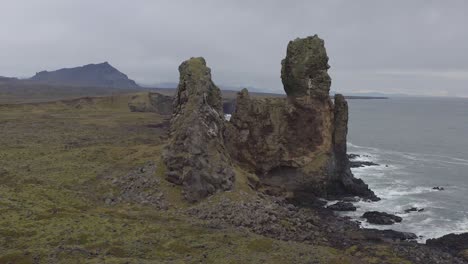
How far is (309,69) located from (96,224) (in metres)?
54.9

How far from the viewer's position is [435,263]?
176ft

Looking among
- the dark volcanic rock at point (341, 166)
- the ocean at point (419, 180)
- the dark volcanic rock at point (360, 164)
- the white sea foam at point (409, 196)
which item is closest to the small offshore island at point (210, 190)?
the dark volcanic rock at point (341, 166)

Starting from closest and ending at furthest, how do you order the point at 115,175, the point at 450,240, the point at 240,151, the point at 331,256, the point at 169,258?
1. the point at 169,258
2. the point at 331,256
3. the point at 450,240
4. the point at 115,175
5. the point at 240,151

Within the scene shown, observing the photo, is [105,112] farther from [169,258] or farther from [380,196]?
[169,258]

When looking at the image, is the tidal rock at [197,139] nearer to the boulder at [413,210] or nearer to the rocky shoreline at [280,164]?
the rocky shoreline at [280,164]

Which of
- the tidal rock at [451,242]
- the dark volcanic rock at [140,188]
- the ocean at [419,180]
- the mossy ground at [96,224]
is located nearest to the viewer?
the mossy ground at [96,224]

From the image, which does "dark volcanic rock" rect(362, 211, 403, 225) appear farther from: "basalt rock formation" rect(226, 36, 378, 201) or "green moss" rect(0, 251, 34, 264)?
"green moss" rect(0, 251, 34, 264)

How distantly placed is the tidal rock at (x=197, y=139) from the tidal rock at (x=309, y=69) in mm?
23003

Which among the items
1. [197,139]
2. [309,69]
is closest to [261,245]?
[197,139]

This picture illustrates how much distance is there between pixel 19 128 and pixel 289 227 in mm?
94491

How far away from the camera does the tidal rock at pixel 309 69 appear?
9188 cm

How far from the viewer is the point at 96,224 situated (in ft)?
169

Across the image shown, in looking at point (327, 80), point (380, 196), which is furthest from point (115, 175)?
point (380, 196)

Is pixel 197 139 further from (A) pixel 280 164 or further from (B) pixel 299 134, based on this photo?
(B) pixel 299 134
